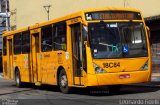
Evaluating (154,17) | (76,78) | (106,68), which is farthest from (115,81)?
(154,17)

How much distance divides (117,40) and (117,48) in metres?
0.28

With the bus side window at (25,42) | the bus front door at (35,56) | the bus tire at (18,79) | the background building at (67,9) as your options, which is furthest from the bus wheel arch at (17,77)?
the background building at (67,9)

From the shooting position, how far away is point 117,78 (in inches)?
664

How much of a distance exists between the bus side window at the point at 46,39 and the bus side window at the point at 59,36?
48 centimetres

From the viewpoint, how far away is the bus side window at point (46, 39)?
20297mm

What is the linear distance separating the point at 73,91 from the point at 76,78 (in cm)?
216

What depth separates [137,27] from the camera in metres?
17.6

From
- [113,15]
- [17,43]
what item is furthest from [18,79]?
[113,15]

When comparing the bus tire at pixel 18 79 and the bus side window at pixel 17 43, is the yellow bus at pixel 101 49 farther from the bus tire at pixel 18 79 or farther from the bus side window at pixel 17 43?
the bus tire at pixel 18 79

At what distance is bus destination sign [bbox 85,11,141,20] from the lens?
1723 centimetres

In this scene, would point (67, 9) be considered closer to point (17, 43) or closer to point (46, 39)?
point (17, 43)

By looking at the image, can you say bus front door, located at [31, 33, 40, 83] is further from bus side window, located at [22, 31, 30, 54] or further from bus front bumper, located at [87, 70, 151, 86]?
bus front bumper, located at [87, 70, 151, 86]

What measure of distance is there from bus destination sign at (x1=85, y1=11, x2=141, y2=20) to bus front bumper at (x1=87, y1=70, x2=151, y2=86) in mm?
1977

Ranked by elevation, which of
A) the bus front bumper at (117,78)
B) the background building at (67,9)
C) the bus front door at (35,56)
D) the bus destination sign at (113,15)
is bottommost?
the bus front bumper at (117,78)
